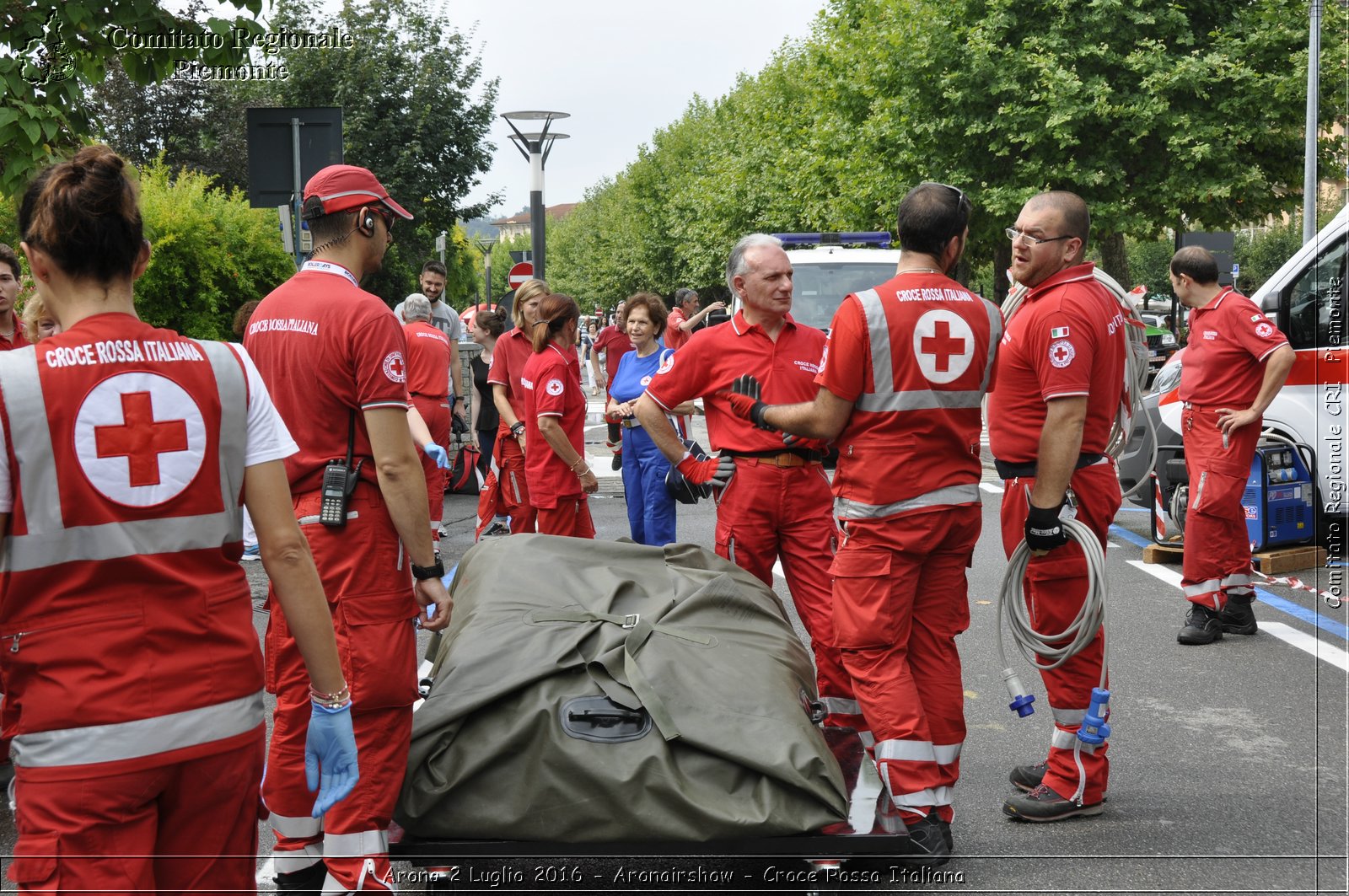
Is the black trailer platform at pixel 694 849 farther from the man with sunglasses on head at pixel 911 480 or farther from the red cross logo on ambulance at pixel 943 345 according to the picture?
the red cross logo on ambulance at pixel 943 345

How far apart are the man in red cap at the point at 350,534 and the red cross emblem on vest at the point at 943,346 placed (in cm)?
173

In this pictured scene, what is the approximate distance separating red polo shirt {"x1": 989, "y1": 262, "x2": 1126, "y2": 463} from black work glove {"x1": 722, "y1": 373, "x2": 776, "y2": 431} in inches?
33.2

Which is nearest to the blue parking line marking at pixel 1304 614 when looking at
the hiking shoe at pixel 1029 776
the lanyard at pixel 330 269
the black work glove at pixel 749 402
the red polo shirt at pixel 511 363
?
the hiking shoe at pixel 1029 776

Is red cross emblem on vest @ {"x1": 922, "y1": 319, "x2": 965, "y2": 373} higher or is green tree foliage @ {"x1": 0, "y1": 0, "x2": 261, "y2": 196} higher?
green tree foliage @ {"x1": 0, "y1": 0, "x2": 261, "y2": 196}

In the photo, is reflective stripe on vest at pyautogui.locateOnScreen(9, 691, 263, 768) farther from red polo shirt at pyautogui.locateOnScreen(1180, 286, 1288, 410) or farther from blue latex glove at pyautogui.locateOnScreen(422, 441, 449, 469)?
red polo shirt at pyautogui.locateOnScreen(1180, 286, 1288, 410)

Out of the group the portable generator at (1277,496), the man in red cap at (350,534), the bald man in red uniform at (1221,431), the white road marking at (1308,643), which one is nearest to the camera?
the man in red cap at (350,534)

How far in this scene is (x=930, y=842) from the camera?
407 centimetres

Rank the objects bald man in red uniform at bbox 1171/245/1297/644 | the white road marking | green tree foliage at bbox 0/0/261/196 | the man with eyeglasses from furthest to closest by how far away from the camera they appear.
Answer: bald man in red uniform at bbox 1171/245/1297/644 < green tree foliage at bbox 0/0/261/196 < the white road marking < the man with eyeglasses

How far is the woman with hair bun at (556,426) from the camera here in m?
7.24

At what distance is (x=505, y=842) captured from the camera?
351 centimetres

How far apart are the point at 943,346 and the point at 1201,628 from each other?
13.1 ft

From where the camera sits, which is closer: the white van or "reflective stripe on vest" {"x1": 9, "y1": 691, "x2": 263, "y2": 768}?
"reflective stripe on vest" {"x1": 9, "y1": 691, "x2": 263, "y2": 768}

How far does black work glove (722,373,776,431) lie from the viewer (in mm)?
4711

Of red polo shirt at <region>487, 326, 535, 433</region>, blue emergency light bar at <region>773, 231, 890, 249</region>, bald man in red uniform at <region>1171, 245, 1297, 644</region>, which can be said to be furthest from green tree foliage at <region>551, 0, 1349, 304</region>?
red polo shirt at <region>487, 326, 535, 433</region>
